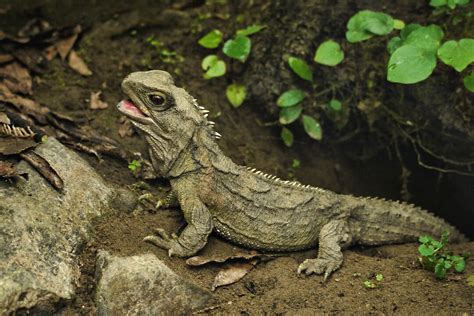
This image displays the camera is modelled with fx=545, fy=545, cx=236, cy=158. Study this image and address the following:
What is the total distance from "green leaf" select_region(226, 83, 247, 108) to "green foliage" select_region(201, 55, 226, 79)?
36 cm

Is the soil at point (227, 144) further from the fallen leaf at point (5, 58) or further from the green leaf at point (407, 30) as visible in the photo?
the green leaf at point (407, 30)

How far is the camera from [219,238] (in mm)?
5770

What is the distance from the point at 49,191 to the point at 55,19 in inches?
125

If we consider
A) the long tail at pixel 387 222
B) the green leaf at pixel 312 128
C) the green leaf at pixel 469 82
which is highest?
the green leaf at pixel 469 82

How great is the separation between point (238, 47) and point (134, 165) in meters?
2.05

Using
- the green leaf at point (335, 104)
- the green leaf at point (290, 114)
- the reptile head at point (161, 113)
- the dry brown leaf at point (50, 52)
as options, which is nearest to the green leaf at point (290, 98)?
the green leaf at point (290, 114)

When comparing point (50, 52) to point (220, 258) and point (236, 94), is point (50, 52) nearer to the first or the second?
point (236, 94)

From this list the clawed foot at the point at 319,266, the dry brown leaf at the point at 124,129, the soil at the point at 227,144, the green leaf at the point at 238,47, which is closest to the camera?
the soil at the point at 227,144

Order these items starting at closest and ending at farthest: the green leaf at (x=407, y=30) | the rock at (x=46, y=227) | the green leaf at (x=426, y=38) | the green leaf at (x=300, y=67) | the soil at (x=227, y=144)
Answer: the rock at (x=46, y=227) → the soil at (x=227, y=144) → the green leaf at (x=426, y=38) → the green leaf at (x=407, y=30) → the green leaf at (x=300, y=67)

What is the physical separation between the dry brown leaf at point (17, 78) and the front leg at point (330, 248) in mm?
3839

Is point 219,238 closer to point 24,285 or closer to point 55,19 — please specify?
point 24,285

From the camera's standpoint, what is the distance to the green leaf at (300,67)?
6.95 meters

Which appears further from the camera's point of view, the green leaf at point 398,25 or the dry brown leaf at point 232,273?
the green leaf at point 398,25

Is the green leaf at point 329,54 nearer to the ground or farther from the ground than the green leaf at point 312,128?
Result: farther from the ground
